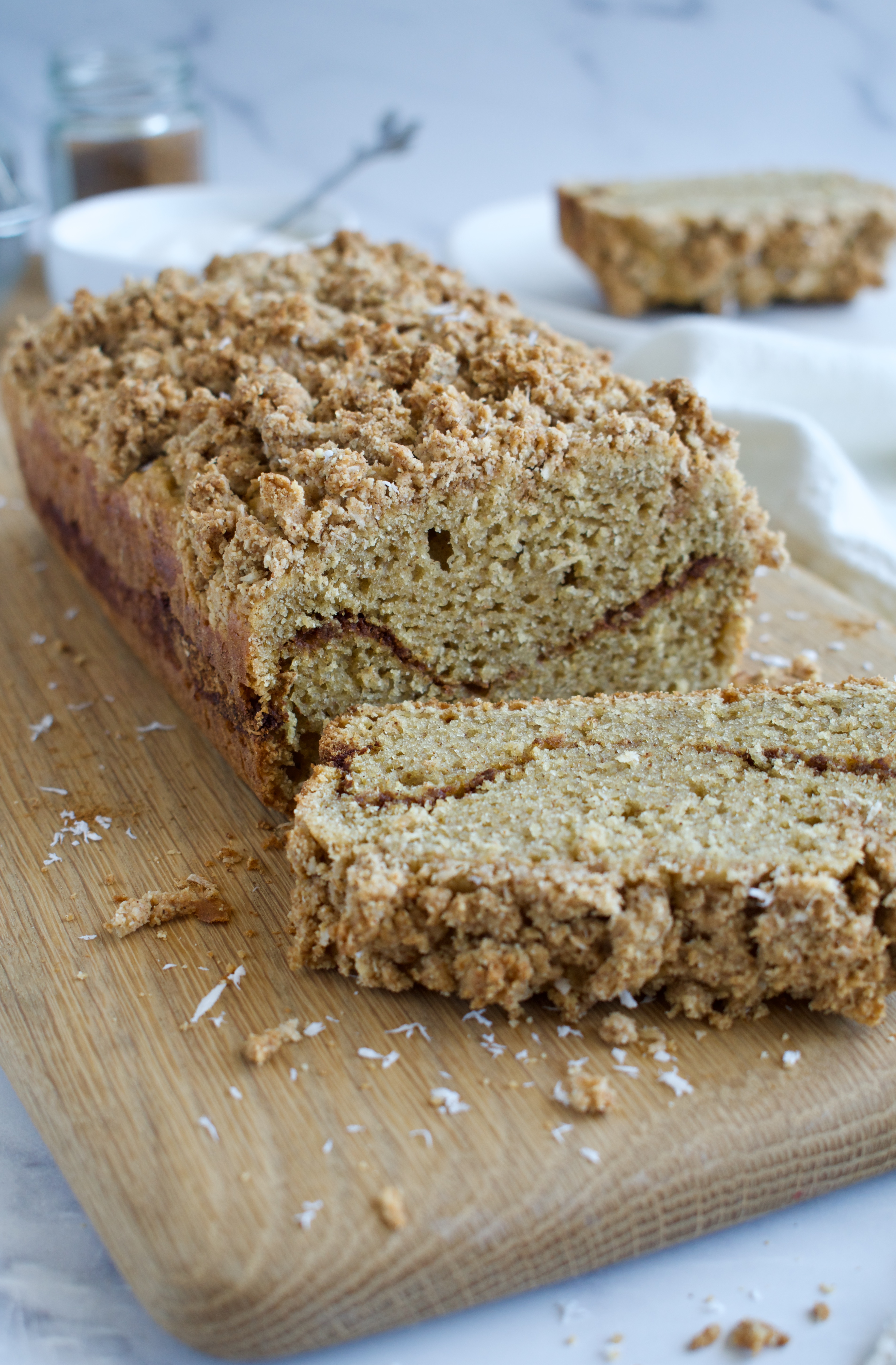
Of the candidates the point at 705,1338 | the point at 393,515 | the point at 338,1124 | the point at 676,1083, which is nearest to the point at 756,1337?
the point at 705,1338

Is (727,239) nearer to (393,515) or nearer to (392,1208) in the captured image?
(393,515)

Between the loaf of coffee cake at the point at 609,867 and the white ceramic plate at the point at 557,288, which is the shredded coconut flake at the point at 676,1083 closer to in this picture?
the loaf of coffee cake at the point at 609,867

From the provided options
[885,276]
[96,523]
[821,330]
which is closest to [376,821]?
[96,523]

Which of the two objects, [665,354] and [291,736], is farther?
[665,354]

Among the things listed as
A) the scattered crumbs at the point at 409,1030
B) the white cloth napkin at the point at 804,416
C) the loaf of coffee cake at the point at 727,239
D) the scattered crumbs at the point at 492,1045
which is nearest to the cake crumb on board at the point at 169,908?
the scattered crumbs at the point at 409,1030

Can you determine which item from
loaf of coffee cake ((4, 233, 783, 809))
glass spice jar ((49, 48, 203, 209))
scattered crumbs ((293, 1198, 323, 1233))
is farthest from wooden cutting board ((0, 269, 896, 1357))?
glass spice jar ((49, 48, 203, 209))

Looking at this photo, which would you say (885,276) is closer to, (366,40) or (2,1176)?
(366,40)
